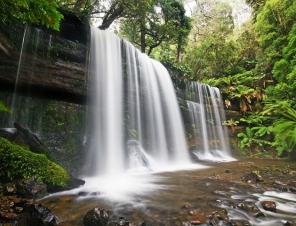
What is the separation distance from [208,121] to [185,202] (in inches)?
415

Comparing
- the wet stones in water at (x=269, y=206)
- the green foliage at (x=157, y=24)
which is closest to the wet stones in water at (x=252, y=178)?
the wet stones in water at (x=269, y=206)

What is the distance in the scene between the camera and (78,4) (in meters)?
10.8

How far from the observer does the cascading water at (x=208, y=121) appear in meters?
12.3

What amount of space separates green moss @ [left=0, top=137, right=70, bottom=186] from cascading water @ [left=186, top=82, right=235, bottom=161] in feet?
29.2

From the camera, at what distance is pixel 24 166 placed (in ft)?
11.9

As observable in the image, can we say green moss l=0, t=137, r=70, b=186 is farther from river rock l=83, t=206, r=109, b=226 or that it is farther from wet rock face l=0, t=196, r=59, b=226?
river rock l=83, t=206, r=109, b=226

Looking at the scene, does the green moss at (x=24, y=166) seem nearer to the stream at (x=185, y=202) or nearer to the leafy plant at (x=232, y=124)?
the stream at (x=185, y=202)

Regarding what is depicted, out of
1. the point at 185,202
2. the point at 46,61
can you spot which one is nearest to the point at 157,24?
the point at 46,61

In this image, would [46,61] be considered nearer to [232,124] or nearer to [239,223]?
[239,223]

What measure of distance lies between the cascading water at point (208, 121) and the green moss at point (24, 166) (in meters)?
8.91

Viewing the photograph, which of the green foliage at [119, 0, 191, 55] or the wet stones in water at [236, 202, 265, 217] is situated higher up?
the green foliage at [119, 0, 191, 55]

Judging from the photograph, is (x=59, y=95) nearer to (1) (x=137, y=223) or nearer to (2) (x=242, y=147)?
(1) (x=137, y=223)

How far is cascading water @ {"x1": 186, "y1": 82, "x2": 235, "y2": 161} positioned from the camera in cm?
1232

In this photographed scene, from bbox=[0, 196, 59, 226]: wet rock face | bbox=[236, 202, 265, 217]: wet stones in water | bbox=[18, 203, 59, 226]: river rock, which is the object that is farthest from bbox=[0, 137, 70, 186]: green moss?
bbox=[236, 202, 265, 217]: wet stones in water
